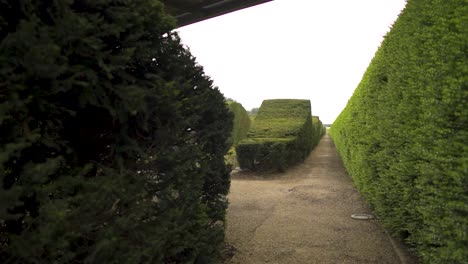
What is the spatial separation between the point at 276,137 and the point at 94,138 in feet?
38.8

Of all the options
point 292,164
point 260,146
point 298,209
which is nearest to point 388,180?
point 298,209

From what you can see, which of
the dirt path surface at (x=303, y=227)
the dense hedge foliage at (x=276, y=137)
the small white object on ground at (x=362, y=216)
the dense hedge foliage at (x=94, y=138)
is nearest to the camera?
the dense hedge foliage at (x=94, y=138)

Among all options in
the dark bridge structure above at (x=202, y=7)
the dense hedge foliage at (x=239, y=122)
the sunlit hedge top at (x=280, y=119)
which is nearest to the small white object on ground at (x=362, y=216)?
the dark bridge structure above at (x=202, y=7)

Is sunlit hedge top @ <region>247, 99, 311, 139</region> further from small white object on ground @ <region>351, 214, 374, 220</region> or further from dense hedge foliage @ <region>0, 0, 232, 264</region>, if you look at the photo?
dense hedge foliage @ <region>0, 0, 232, 264</region>

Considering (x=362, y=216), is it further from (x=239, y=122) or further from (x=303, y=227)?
(x=239, y=122)

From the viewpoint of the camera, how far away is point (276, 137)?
13.9 m

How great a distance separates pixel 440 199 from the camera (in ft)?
8.96

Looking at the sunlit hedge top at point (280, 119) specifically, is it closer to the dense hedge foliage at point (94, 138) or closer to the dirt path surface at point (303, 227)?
the dirt path surface at point (303, 227)

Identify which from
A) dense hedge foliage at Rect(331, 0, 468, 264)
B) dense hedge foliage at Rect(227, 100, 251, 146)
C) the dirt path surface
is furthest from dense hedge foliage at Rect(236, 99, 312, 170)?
dense hedge foliage at Rect(331, 0, 468, 264)

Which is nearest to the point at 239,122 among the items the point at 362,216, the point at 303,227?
the point at 362,216

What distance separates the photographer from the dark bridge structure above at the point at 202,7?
Result: 6547 mm

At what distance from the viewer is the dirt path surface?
183 inches

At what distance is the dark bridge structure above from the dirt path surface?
448cm

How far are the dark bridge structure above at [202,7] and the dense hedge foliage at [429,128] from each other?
3.17 m
